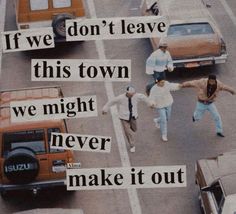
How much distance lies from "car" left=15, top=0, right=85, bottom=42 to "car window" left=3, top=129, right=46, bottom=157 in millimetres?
6613

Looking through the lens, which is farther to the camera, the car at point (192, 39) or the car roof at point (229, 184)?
the car at point (192, 39)

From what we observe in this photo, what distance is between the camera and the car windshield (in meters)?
18.5

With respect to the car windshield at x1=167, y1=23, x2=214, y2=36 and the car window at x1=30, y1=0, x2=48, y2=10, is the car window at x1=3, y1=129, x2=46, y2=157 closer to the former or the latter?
the car windshield at x1=167, y1=23, x2=214, y2=36

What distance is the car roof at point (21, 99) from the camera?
13586 mm

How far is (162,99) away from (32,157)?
11.2ft

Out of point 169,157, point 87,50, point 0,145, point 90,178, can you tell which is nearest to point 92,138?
point 90,178

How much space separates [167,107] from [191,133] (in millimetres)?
993

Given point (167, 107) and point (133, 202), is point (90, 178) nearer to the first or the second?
point (133, 202)

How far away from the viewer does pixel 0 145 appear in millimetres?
13602

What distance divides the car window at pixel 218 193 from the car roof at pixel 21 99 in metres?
3.07

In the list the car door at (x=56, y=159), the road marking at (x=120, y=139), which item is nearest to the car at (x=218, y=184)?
the road marking at (x=120, y=139)

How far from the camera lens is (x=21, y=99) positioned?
47.4ft

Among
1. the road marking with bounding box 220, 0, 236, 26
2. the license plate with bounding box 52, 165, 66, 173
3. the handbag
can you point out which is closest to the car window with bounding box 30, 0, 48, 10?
the road marking with bounding box 220, 0, 236, 26

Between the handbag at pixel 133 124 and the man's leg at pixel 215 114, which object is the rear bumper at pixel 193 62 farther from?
the handbag at pixel 133 124
